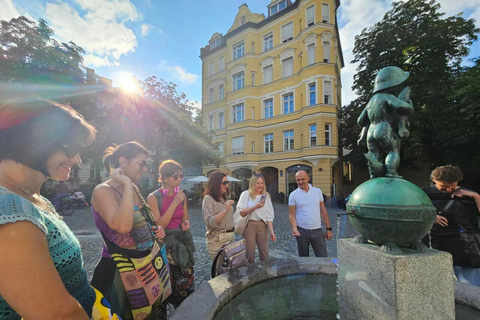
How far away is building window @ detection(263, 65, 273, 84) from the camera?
21.9m

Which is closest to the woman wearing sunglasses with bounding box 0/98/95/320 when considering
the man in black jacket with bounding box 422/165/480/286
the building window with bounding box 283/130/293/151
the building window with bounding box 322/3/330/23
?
the man in black jacket with bounding box 422/165/480/286

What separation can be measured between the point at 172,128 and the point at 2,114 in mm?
14597

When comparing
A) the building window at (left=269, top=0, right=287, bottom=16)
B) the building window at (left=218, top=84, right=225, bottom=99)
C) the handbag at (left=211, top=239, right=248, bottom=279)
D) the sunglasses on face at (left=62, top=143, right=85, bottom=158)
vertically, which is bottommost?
the handbag at (left=211, top=239, right=248, bottom=279)

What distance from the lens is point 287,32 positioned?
827 inches

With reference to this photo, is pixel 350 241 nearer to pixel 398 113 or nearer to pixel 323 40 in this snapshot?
pixel 398 113

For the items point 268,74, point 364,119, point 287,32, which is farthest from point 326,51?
point 364,119

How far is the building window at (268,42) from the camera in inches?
877

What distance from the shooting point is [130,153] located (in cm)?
214

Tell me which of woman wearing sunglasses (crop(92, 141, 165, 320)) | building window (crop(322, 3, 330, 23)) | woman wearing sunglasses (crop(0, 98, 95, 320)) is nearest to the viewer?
woman wearing sunglasses (crop(0, 98, 95, 320))

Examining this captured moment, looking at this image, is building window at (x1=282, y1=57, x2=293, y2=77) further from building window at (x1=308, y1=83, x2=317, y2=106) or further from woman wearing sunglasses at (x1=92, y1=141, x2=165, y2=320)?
woman wearing sunglasses at (x1=92, y1=141, x2=165, y2=320)

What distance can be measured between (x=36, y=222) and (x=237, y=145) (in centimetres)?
2195

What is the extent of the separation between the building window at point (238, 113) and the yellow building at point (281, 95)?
0.10 meters

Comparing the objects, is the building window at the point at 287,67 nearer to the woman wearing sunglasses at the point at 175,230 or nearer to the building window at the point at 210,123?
the building window at the point at 210,123

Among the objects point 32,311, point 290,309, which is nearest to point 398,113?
point 290,309
